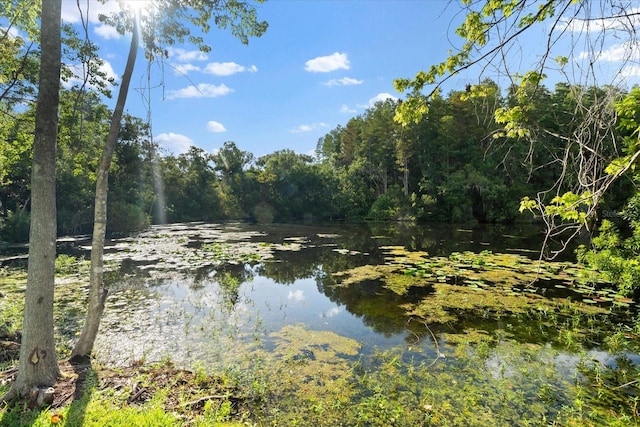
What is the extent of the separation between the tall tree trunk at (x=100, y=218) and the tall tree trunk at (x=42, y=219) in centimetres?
83

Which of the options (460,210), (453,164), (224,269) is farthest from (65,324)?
(453,164)

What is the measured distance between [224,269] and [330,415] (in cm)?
907

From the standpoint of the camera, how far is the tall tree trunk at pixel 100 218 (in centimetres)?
435

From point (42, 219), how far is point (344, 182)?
38.3 metres

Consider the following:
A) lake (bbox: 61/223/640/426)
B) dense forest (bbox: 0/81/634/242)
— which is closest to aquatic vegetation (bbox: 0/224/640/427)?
lake (bbox: 61/223/640/426)

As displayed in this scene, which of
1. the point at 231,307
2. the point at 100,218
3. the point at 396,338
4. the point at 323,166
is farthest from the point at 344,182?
the point at 100,218

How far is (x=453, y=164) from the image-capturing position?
35156 millimetres

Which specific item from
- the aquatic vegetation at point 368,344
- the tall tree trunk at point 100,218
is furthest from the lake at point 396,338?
the tall tree trunk at point 100,218

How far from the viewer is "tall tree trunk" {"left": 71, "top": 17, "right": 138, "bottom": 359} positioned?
4.35 meters

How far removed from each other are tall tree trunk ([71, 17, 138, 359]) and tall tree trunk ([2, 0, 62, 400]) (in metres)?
0.83

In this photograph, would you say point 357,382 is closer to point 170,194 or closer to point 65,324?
point 65,324

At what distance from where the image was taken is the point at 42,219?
3.43 m

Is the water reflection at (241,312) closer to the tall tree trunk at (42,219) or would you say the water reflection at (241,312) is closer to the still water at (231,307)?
the still water at (231,307)

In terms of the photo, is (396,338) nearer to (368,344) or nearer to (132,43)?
(368,344)
